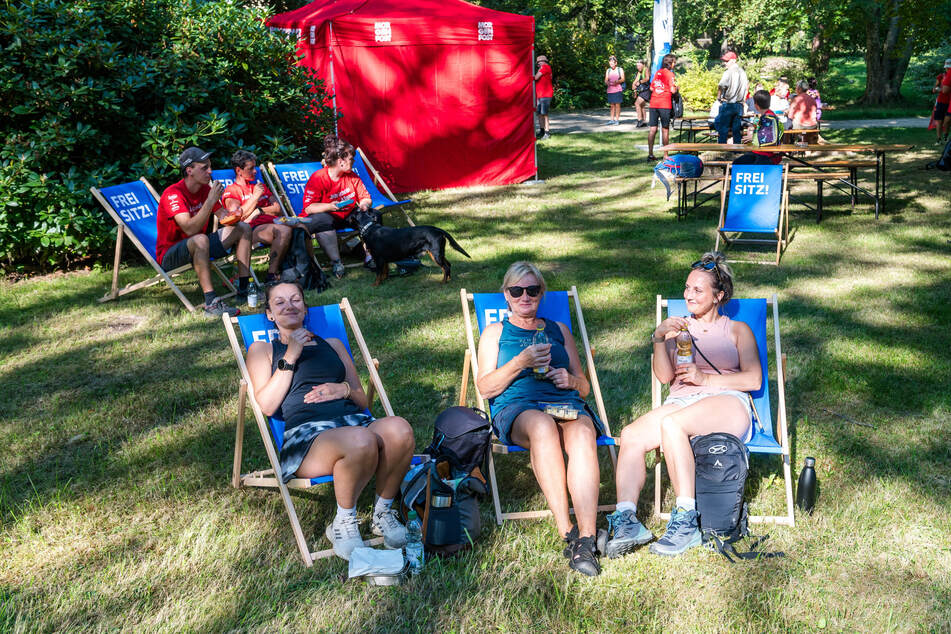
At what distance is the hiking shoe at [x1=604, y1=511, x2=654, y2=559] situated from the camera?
Result: 3.12 metres

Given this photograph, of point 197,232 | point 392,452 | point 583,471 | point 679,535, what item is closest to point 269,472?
point 392,452

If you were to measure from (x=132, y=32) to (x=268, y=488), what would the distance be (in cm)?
633

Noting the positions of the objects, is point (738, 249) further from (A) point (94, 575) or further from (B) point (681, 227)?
(A) point (94, 575)

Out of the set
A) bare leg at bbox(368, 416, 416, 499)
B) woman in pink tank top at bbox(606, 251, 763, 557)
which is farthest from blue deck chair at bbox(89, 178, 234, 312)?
woman in pink tank top at bbox(606, 251, 763, 557)

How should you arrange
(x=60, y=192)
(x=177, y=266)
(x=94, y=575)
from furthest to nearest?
(x=60, y=192) → (x=177, y=266) → (x=94, y=575)

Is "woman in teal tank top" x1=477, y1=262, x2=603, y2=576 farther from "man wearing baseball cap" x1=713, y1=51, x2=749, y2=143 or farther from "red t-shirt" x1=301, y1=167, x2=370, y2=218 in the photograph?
"man wearing baseball cap" x1=713, y1=51, x2=749, y2=143

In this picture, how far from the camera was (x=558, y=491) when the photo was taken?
3250 mm

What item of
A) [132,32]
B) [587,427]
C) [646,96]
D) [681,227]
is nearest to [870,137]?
[646,96]

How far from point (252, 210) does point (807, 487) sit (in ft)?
17.1

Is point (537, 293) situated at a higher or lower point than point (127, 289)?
higher

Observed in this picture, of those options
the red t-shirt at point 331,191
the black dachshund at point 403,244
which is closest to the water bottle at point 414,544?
the black dachshund at point 403,244

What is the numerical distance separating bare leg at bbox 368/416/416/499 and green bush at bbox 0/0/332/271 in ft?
17.5

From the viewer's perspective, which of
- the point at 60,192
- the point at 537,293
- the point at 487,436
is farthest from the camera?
the point at 60,192

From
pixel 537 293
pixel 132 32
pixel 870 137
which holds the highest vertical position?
pixel 132 32
